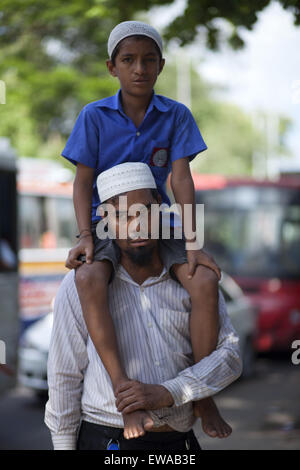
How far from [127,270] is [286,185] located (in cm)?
1049

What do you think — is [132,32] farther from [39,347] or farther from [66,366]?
[39,347]

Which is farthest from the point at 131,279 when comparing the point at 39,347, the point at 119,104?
the point at 39,347

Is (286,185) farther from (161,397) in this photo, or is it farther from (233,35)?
(161,397)

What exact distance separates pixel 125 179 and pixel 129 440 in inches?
39.2

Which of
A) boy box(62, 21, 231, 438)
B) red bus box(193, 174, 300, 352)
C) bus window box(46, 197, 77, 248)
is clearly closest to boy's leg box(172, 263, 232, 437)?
boy box(62, 21, 231, 438)

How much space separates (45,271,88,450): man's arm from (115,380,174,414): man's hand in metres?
0.30

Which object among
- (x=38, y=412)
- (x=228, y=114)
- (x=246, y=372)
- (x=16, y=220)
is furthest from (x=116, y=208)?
(x=228, y=114)

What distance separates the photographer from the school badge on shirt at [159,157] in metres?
3.00

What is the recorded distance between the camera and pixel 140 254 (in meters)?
2.88

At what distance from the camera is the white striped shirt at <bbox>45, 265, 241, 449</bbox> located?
2816 millimetres

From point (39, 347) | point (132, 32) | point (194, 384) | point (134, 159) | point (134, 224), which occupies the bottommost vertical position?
point (39, 347)

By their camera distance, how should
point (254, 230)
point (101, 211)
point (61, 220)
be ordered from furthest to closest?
point (61, 220) < point (254, 230) < point (101, 211)

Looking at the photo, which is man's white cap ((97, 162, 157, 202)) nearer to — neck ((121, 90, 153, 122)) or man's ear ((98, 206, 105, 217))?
man's ear ((98, 206, 105, 217))

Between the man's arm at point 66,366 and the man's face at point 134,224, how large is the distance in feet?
0.90
